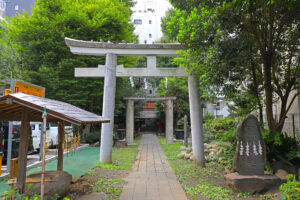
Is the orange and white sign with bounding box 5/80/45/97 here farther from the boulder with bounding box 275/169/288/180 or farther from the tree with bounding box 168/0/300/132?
the boulder with bounding box 275/169/288/180

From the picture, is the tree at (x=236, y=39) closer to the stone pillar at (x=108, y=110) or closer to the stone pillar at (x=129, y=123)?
the stone pillar at (x=108, y=110)

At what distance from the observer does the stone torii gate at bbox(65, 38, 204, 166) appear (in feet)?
27.9

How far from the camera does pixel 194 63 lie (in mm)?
7469

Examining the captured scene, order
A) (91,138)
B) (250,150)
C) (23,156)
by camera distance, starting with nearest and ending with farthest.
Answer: (23,156) < (250,150) < (91,138)

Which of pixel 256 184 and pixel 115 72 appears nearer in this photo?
pixel 256 184

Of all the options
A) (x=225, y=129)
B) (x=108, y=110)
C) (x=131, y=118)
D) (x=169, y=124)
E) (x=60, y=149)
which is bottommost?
(x=60, y=149)

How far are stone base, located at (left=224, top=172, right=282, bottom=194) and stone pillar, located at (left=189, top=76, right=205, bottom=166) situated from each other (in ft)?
9.62

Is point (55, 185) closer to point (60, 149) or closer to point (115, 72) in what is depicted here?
point (60, 149)

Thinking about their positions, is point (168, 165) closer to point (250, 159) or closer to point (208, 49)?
point (250, 159)

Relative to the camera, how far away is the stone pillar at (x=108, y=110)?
336 inches

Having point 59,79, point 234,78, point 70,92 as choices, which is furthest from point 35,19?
point 234,78

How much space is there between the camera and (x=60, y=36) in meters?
13.5

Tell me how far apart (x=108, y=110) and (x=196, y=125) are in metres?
3.47

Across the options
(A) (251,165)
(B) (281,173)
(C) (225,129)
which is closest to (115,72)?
(C) (225,129)
